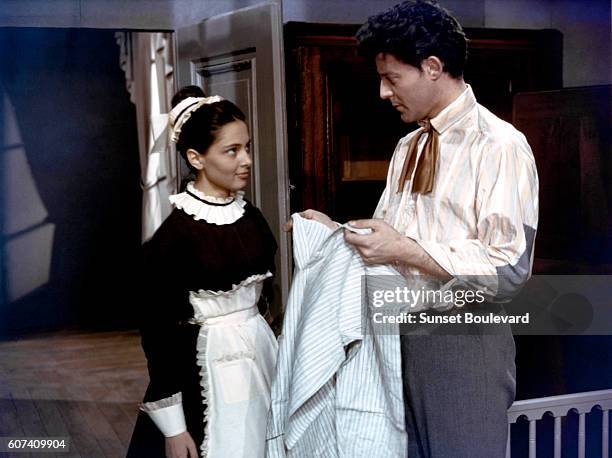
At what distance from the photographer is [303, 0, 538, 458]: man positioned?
4.65 ft

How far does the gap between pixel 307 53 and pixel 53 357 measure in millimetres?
3056

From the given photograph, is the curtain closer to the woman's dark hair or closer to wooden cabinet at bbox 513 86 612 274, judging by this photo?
wooden cabinet at bbox 513 86 612 274

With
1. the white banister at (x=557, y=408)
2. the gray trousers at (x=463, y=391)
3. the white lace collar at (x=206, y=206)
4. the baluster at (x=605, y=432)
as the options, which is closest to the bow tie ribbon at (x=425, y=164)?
the gray trousers at (x=463, y=391)

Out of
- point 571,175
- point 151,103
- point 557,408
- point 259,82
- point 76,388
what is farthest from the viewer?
point 151,103

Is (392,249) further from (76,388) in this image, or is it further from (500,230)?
(76,388)

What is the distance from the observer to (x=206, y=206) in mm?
1772

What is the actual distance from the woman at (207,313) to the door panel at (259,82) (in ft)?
3.05

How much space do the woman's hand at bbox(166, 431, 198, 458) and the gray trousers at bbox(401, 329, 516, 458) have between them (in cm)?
49

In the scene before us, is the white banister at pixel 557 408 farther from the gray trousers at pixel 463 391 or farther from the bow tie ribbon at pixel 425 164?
the bow tie ribbon at pixel 425 164

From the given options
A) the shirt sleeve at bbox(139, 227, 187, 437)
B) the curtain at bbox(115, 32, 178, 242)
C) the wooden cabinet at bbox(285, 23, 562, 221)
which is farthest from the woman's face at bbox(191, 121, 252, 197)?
the curtain at bbox(115, 32, 178, 242)

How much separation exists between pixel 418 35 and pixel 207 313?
74 cm

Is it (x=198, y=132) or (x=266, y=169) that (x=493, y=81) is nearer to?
(x=266, y=169)

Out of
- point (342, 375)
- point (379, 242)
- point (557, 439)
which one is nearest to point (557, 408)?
point (557, 439)

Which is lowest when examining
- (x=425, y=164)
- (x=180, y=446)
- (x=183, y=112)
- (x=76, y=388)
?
(x=76, y=388)
